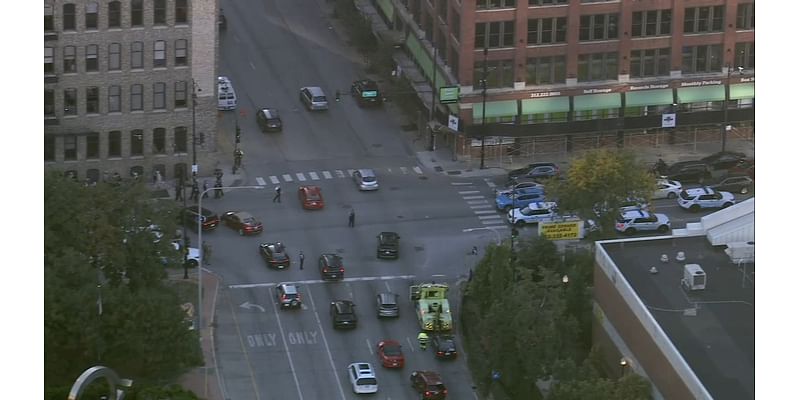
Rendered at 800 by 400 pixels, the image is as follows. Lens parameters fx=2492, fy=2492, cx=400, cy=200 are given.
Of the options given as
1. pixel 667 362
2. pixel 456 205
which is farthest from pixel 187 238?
pixel 667 362

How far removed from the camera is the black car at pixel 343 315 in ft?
509

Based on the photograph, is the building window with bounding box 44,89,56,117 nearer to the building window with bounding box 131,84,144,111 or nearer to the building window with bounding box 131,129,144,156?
the building window with bounding box 131,84,144,111

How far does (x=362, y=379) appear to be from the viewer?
484 feet

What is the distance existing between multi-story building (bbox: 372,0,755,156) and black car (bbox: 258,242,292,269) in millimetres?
24081

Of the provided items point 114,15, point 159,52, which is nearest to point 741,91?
point 159,52

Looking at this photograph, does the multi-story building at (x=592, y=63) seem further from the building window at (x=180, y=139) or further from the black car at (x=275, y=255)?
the black car at (x=275, y=255)

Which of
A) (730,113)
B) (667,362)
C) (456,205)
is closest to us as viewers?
(667,362)

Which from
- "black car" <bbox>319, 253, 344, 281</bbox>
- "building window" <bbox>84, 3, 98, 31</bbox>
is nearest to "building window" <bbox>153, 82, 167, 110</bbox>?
"building window" <bbox>84, 3, 98, 31</bbox>

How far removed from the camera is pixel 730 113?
618 ft

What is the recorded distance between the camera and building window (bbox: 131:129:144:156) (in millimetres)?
176625

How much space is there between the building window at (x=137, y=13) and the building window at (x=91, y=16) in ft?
8.43

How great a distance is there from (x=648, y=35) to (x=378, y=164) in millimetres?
22627

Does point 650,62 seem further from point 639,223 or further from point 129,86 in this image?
point 129,86

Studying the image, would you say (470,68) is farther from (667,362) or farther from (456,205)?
(667,362)
